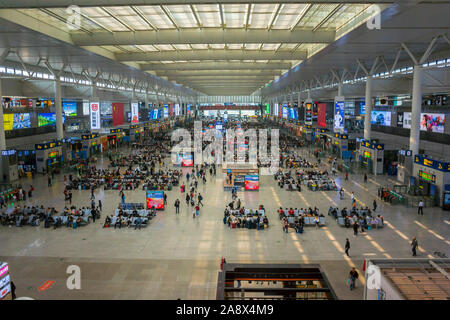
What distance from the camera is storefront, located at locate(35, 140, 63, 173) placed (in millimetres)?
33312

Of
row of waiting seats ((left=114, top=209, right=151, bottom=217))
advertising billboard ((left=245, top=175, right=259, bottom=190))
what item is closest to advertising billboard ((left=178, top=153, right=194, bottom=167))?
advertising billboard ((left=245, top=175, right=259, bottom=190))

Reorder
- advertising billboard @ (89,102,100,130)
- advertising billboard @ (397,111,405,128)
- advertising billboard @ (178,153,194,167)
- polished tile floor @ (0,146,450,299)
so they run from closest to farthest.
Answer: polished tile floor @ (0,146,450,299), advertising billboard @ (89,102,100,130), advertising billboard @ (178,153,194,167), advertising billboard @ (397,111,405,128)

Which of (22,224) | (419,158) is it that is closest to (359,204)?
(419,158)

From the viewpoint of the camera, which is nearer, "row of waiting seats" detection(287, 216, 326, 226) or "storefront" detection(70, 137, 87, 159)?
"row of waiting seats" detection(287, 216, 326, 226)

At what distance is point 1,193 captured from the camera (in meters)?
23.4

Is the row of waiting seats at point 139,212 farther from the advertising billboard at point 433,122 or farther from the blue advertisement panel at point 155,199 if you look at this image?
the advertising billboard at point 433,122

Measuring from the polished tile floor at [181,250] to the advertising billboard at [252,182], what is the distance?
16.1 feet

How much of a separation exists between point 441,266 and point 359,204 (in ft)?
49.6

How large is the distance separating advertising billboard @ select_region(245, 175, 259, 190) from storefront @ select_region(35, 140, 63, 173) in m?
18.9

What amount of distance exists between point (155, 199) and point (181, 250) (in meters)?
7.02

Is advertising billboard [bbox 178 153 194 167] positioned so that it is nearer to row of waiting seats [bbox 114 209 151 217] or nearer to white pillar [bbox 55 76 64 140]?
white pillar [bbox 55 76 64 140]

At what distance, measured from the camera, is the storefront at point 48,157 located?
3331cm

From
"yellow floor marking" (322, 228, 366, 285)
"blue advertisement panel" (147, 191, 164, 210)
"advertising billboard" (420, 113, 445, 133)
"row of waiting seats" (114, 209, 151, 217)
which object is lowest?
"yellow floor marking" (322, 228, 366, 285)

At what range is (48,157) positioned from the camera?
112 ft
